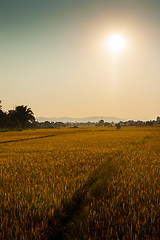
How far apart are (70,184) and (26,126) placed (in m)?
83.2

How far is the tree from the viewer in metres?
76.4

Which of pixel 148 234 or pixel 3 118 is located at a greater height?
pixel 3 118

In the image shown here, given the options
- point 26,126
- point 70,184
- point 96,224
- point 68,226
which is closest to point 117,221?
point 96,224

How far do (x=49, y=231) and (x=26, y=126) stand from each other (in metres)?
84.9

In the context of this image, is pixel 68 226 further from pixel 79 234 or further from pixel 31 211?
pixel 31 211

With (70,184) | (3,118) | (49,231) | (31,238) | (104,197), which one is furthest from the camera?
(3,118)

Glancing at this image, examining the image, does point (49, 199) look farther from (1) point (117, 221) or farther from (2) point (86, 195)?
(1) point (117, 221)

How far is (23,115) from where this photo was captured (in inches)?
3051

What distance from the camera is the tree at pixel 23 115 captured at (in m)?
76.4

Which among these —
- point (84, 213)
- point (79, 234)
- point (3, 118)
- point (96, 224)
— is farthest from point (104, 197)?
point (3, 118)

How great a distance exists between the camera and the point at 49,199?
3268mm

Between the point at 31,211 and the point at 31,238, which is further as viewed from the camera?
the point at 31,211

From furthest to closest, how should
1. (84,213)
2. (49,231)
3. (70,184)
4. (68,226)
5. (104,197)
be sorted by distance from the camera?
1. (70,184)
2. (104,197)
3. (84,213)
4. (68,226)
5. (49,231)

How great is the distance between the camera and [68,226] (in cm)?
261
